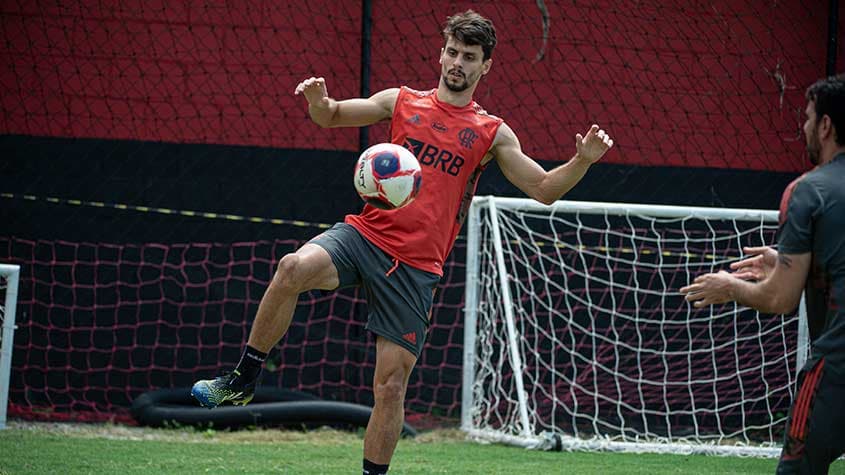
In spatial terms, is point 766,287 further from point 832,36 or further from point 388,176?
point 832,36

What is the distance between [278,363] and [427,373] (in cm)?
127

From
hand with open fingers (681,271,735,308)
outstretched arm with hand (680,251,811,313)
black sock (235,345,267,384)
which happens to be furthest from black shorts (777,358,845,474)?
black sock (235,345,267,384)

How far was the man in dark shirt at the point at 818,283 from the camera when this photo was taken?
337 cm

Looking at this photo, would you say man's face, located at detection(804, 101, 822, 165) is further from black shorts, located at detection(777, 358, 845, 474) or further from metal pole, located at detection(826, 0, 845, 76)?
metal pole, located at detection(826, 0, 845, 76)

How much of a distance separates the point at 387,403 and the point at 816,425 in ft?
7.04

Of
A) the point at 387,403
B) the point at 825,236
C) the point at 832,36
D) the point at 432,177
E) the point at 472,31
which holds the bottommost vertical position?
the point at 387,403

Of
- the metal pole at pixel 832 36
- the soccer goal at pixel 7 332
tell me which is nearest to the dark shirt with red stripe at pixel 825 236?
the soccer goal at pixel 7 332

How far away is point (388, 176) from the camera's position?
182 inches

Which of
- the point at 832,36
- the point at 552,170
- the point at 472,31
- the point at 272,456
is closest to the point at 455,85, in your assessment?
the point at 472,31

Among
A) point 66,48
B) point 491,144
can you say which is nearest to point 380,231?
point 491,144

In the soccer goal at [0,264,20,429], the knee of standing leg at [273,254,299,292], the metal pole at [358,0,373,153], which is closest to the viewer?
the knee of standing leg at [273,254,299,292]

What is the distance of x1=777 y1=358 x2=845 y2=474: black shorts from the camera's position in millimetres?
3350

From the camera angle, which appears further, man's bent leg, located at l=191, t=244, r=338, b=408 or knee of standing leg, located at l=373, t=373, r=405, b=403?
knee of standing leg, located at l=373, t=373, r=405, b=403

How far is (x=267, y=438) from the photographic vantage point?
7809 mm
